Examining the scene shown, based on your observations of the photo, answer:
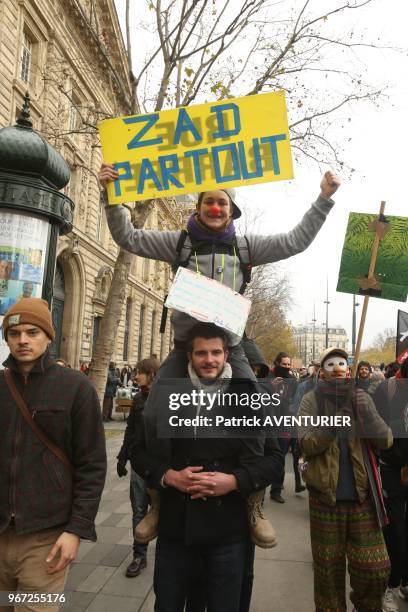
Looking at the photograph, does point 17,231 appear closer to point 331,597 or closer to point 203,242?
point 203,242

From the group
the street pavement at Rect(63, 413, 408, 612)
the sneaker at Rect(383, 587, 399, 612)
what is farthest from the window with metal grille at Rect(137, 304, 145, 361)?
the sneaker at Rect(383, 587, 399, 612)

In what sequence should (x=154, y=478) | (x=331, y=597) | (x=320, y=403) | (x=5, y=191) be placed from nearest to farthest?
(x=154, y=478) → (x=331, y=597) → (x=320, y=403) → (x=5, y=191)

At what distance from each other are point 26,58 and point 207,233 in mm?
20350

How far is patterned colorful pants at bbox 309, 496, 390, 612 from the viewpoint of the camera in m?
3.08

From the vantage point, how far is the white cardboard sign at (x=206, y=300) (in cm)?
252

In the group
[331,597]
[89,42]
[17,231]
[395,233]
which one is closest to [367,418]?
[331,597]

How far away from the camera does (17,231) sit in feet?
15.9

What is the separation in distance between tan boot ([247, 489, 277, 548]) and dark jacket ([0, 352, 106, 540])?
2.46ft

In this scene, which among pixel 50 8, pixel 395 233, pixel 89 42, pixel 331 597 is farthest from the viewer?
pixel 89 42

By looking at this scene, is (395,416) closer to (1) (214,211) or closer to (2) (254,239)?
(2) (254,239)

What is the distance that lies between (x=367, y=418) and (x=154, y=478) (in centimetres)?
161

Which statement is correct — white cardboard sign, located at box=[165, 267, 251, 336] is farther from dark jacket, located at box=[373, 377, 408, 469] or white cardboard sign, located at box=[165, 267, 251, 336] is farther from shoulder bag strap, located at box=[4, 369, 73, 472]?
dark jacket, located at box=[373, 377, 408, 469]

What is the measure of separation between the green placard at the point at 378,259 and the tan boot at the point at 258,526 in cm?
201

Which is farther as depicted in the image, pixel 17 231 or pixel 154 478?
pixel 17 231
